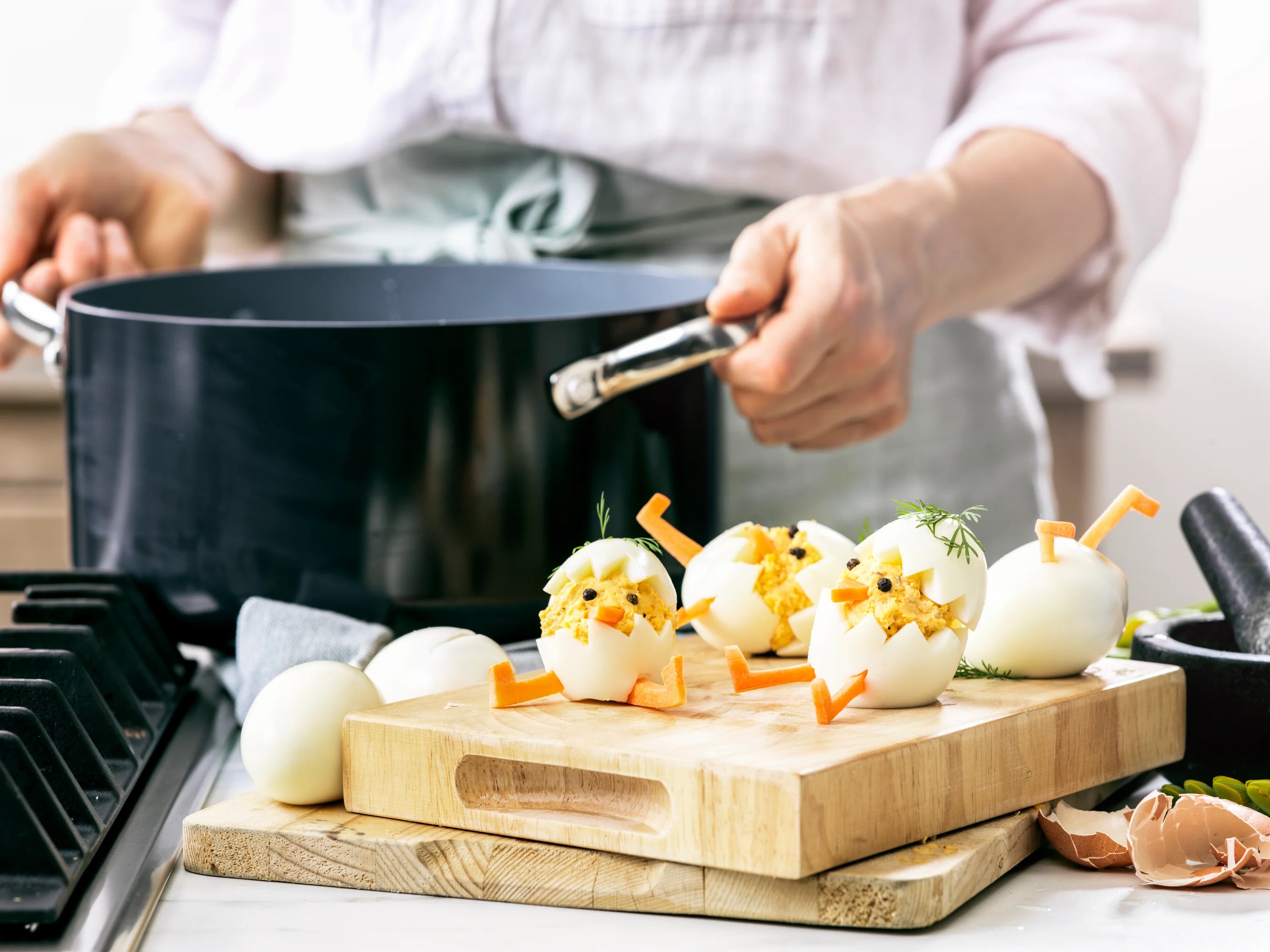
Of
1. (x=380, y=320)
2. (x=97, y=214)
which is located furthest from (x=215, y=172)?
(x=380, y=320)

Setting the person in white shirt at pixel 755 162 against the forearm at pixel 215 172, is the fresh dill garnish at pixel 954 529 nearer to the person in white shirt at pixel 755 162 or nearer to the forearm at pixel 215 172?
the person in white shirt at pixel 755 162

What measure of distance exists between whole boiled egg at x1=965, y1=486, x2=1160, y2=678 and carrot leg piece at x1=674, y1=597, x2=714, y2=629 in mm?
93

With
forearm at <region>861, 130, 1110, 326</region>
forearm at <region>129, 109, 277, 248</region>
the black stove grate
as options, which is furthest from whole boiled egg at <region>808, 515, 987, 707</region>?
forearm at <region>129, 109, 277, 248</region>

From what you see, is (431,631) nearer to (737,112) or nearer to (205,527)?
(205,527)

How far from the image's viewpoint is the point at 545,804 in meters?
0.42

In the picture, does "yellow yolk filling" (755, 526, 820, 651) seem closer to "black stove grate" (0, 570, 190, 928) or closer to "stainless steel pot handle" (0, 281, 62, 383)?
"black stove grate" (0, 570, 190, 928)

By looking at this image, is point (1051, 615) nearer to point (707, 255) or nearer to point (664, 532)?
point (664, 532)

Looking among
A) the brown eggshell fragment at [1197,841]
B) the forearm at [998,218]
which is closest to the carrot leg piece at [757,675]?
the brown eggshell fragment at [1197,841]

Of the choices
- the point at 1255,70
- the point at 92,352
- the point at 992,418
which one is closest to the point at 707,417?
the point at 92,352

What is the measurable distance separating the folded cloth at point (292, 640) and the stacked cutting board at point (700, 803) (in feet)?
0.32

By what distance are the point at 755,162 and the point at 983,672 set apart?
479 mm

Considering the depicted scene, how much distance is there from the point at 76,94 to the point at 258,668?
5.34 feet

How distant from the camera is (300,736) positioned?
0.44 metres

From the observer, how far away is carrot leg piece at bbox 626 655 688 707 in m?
0.44
